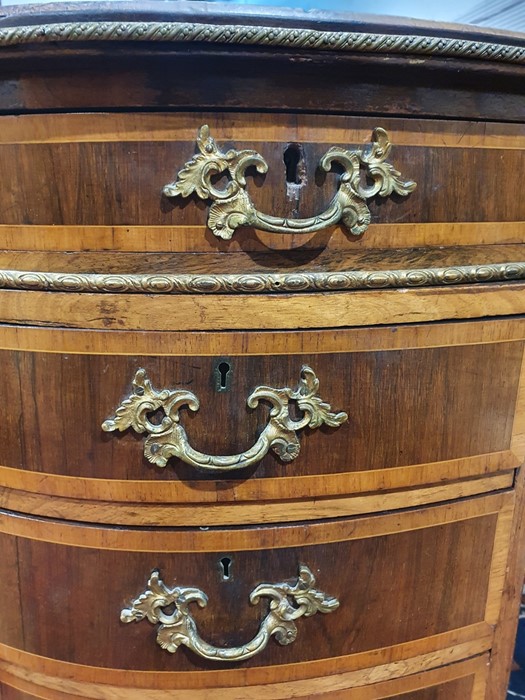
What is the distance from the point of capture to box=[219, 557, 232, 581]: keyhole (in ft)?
1.86

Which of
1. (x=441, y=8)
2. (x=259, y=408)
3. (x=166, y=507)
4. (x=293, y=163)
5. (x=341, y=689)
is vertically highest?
(x=441, y=8)

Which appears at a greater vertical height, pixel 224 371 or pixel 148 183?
pixel 148 183

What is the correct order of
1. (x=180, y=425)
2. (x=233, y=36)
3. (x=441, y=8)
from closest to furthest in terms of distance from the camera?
1. (x=233, y=36)
2. (x=180, y=425)
3. (x=441, y=8)

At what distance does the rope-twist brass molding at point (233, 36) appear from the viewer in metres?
0.41

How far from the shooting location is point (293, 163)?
19.2 inches

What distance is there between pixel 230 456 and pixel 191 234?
0.21 meters

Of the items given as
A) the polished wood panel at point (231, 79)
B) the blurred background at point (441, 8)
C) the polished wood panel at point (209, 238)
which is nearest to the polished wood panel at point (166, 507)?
the polished wood panel at point (209, 238)

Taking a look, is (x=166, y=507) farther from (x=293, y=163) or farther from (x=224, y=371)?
(x=293, y=163)

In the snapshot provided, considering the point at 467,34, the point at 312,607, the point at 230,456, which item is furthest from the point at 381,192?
the point at 312,607

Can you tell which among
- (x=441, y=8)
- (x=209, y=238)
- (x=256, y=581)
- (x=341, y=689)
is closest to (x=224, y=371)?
(x=209, y=238)

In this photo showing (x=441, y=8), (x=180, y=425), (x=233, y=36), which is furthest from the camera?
(x=441, y=8)

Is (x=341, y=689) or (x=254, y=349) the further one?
(x=341, y=689)

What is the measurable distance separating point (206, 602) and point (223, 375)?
9.5 inches

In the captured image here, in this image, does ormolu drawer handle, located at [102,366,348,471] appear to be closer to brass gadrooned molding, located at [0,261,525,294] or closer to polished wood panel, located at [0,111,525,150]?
brass gadrooned molding, located at [0,261,525,294]
